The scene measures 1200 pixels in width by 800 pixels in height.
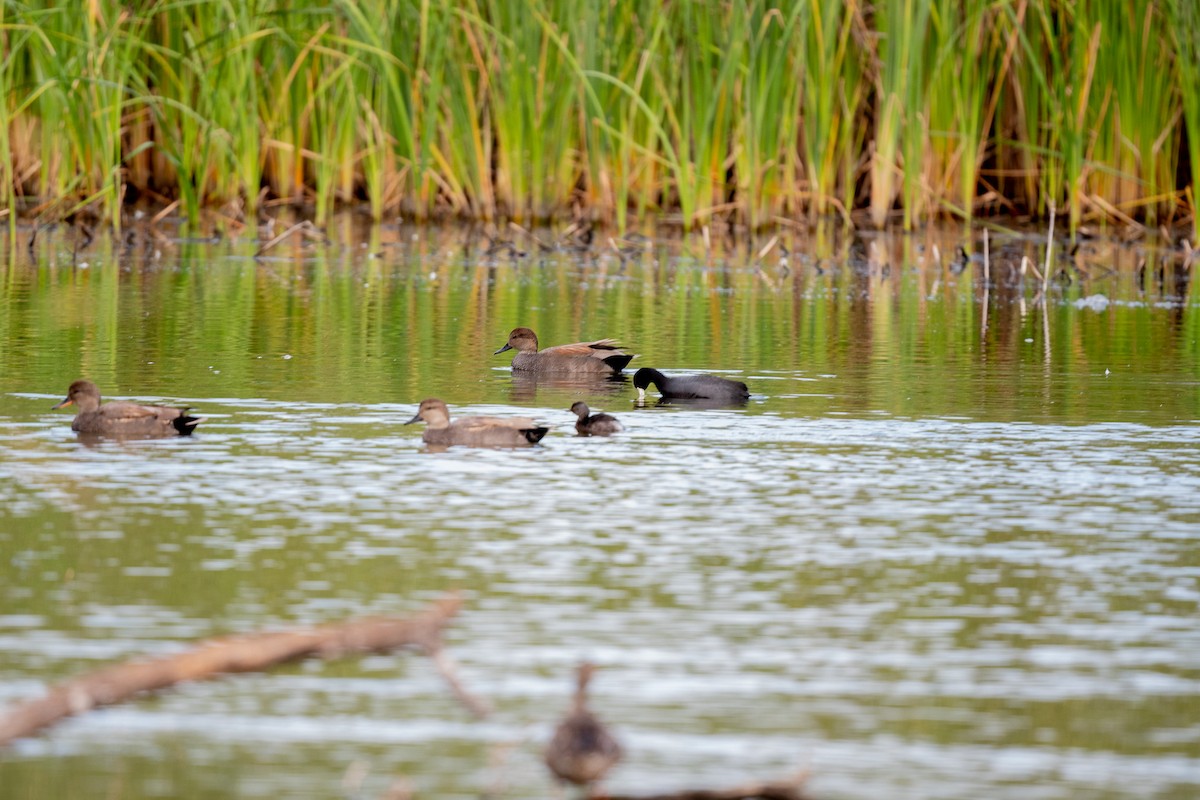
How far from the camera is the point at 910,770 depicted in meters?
4.83

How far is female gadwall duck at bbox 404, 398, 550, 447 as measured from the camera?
8.96 meters

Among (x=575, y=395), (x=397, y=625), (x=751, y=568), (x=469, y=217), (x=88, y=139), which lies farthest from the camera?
(x=469, y=217)

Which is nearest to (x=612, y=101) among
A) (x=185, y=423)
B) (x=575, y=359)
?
(x=575, y=359)

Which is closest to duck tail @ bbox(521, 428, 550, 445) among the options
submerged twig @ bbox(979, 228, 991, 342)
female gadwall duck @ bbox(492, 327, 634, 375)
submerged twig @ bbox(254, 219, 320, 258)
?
female gadwall duck @ bbox(492, 327, 634, 375)

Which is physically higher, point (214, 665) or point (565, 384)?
point (565, 384)

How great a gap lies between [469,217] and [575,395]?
10428 mm

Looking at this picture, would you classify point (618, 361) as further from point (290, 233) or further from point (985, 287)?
point (290, 233)

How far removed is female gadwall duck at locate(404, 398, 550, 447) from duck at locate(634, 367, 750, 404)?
→ 1484 mm

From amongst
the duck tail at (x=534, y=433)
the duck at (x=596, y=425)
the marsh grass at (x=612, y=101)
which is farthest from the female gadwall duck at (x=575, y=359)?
the marsh grass at (x=612, y=101)

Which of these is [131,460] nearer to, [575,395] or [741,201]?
[575,395]

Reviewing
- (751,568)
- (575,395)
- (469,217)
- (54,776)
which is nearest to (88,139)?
(469,217)

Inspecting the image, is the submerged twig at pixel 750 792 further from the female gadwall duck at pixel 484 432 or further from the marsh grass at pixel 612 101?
the marsh grass at pixel 612 101

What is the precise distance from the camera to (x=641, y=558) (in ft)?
22.5

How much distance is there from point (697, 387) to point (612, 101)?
9870mm
